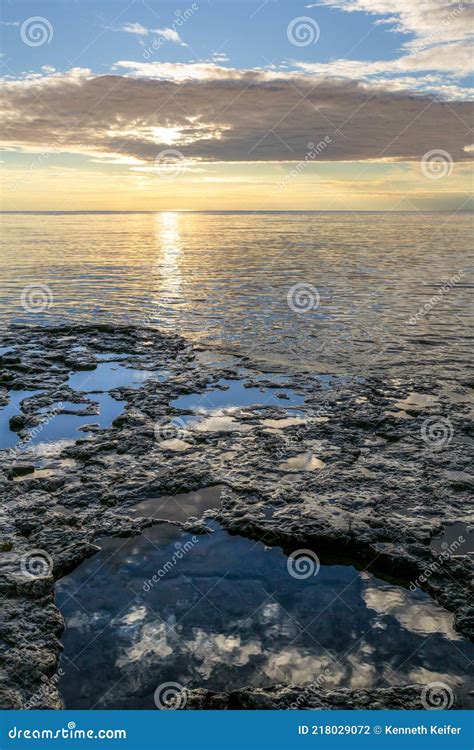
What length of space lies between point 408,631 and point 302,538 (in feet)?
5.59

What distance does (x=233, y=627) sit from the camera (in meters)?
5.48

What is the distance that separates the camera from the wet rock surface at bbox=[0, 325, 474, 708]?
19.8ft

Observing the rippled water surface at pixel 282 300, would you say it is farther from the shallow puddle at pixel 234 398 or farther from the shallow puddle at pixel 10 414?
the shallow puddle at pixel 10 414

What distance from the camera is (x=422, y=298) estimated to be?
2308 centimetres

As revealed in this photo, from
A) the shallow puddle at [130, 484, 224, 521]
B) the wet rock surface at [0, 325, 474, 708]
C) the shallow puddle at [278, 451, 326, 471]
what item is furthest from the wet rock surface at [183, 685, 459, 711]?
the shallow puddle at [278, 451, 326, 471]

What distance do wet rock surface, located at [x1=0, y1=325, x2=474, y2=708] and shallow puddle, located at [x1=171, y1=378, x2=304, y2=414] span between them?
2.4 inches

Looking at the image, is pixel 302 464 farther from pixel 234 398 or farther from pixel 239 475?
pixel 234 398

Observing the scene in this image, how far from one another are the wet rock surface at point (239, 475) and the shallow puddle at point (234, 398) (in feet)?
0.20

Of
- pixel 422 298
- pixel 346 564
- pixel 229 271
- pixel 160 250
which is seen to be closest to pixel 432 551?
pixel 346 564

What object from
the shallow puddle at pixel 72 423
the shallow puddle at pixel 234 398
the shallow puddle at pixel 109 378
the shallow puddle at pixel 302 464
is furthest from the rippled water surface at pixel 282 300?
the shallow puddle at pixel 302 464

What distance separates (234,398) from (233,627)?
6.57 m

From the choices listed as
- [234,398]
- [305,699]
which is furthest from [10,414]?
[305,699]

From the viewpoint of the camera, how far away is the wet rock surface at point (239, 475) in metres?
6.03

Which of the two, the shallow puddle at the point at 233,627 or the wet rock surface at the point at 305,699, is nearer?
the wet rock surface at the point at 305,699
